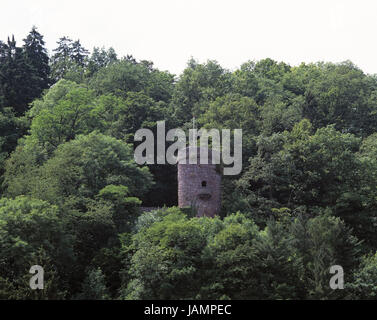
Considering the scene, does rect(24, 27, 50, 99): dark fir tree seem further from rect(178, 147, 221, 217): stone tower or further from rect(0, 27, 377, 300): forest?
rect(178, 147, 221, 217): stone tower

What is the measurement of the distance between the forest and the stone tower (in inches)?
36.2

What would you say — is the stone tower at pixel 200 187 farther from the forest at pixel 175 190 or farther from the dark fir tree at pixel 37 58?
the dark fir tree at pixel 37 58

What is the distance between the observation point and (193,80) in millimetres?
60125

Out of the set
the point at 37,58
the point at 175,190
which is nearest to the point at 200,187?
the point at 175,190

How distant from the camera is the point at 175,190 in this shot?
4584 cm

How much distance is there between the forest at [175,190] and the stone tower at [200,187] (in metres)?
0.92

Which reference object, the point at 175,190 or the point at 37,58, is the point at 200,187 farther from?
the point at 37,58

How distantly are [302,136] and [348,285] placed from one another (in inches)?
608

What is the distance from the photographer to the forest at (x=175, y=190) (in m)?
29.5

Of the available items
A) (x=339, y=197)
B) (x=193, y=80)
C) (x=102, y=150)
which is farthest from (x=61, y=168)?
(x=193, y=80)

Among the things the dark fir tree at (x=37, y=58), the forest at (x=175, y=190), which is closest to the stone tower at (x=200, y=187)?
the forest at (x=175, y=190)

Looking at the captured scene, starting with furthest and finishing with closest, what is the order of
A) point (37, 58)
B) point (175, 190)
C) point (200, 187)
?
point (37, 58), point (175, 190), point (200, 187)

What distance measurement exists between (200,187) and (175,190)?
32.1 ft
